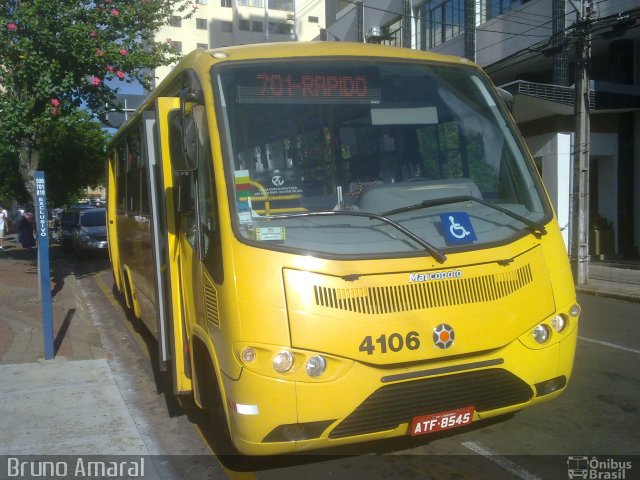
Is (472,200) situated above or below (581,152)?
below

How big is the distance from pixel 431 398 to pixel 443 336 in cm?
38

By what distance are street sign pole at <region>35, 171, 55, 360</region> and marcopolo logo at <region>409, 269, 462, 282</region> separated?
16.9ft

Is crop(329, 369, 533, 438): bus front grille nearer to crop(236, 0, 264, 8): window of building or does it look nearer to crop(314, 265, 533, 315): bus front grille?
crop(314, 265, 533, 315): bus front grille

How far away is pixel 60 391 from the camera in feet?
20.9

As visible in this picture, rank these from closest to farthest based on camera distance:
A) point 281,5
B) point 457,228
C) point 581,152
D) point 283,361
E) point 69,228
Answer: point 283,361 → point 457,228 → point 581,152 → point 69,228 → point 281,5

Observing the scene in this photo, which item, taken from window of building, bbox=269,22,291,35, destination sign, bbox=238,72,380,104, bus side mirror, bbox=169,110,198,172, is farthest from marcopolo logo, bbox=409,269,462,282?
window of building, bbox=269,22,291,35

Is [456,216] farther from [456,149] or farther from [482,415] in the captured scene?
[482,415]

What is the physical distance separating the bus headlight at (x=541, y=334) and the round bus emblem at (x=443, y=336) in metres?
0.62

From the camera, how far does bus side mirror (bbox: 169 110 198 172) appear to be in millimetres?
4211

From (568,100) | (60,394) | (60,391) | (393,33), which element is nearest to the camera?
(60,394)

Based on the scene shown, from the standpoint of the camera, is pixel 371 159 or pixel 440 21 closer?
pixel 371 159

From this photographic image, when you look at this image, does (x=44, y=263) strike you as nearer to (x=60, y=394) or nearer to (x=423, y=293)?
(x=60, y=394)

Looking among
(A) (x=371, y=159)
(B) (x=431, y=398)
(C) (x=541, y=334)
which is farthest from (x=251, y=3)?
(B) (x=431, y=398)

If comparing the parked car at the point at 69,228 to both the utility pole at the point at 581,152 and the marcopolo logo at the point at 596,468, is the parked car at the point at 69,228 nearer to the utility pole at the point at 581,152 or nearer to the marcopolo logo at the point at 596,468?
the utility pole at the point at 581,152
